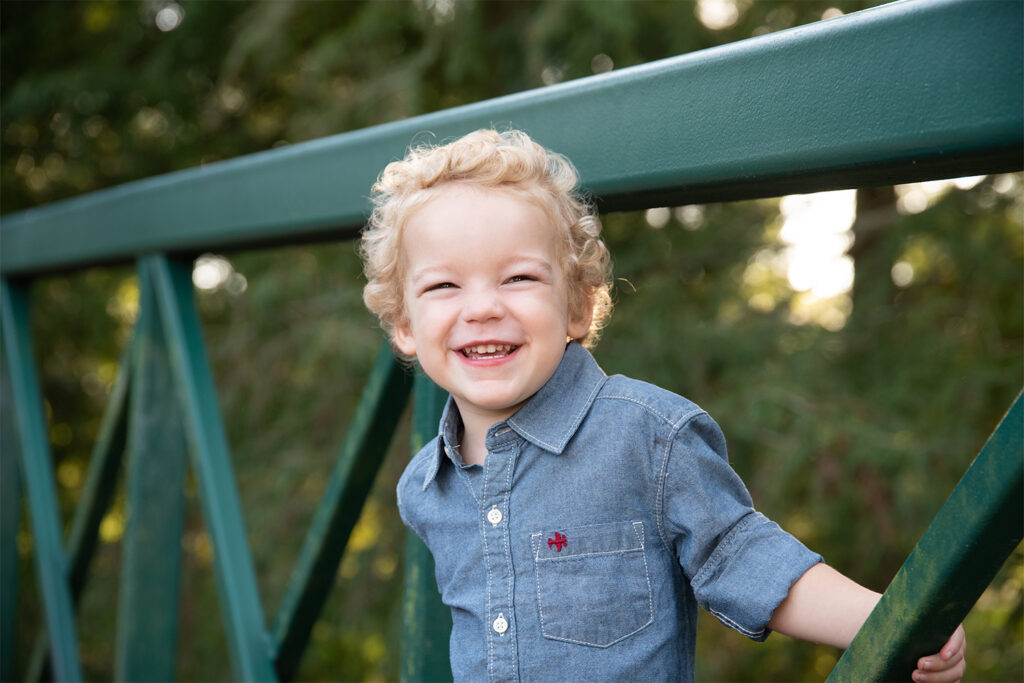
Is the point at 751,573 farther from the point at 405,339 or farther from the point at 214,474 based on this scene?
the point at 214,474

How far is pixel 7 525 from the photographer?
8.61 feet

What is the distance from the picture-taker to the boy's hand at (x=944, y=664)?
A: 0.69 metres

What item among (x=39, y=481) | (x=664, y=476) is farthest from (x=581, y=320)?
(x=39, y=481)

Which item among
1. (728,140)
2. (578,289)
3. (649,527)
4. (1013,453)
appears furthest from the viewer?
(578,289)

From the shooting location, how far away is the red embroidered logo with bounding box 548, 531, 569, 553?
911 mm

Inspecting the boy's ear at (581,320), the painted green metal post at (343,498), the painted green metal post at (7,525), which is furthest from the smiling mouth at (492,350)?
the painted green metal post at (7,525)

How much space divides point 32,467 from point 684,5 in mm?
2218

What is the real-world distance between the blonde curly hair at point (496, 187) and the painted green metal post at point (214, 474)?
58 centimetres

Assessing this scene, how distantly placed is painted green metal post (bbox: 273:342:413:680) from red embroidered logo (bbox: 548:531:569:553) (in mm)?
371

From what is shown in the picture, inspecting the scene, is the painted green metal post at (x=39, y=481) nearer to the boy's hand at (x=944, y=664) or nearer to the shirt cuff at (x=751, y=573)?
the shirt cuff at (x=751, y=573)

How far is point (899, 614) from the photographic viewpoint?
0.68m

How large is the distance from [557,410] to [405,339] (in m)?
0.23

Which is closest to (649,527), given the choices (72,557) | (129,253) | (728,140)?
(728,140)

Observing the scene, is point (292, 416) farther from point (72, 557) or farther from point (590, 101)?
point (590, 101)
